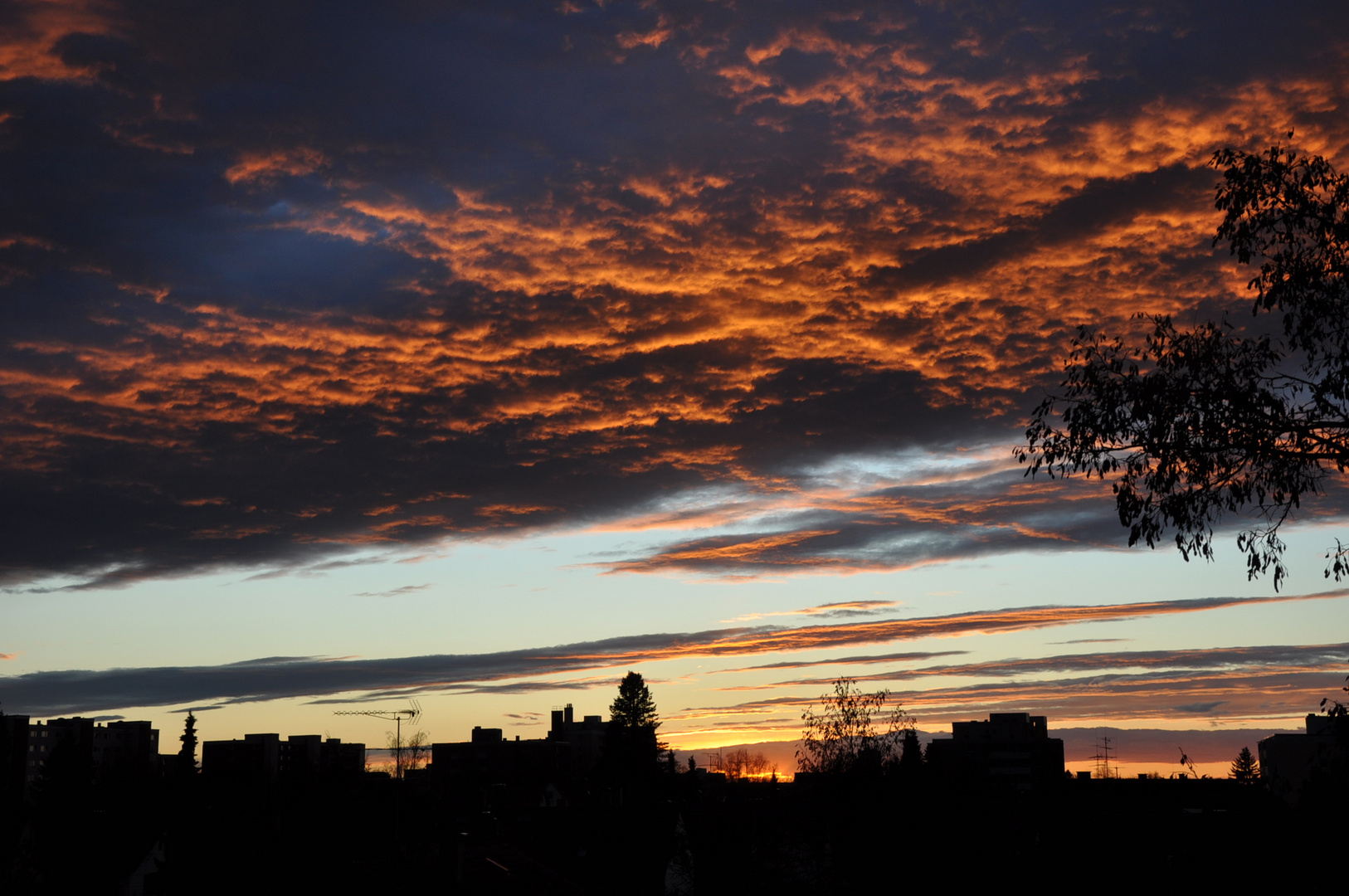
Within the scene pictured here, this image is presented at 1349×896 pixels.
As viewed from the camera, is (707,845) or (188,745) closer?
(707,845)

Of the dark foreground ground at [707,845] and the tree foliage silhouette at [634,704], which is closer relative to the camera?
the dark foreground ground at [707,845]

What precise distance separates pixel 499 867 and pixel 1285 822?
1100 inches

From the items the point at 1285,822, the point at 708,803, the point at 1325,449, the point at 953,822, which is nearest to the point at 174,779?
the point at 708,803

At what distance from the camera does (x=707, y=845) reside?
41.3 m

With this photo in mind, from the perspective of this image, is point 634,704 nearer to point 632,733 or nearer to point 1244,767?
point 632,733

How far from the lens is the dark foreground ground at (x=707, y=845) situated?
126 feet

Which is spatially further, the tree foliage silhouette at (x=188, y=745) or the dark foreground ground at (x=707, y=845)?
the tree foliage silhouette at (x=188, y=745)

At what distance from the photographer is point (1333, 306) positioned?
51.8ft

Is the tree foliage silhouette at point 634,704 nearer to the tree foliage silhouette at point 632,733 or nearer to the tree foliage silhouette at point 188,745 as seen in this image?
the tree foliage silhouette at point 632,733

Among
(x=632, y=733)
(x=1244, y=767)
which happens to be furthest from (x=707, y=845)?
(x=1244, y=767)

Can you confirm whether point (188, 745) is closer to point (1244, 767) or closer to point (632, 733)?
point (632, 733)

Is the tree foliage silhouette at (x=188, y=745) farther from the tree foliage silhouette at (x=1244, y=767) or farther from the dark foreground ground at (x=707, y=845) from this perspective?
the tree foliage silhouette at (x=1244, y=767)

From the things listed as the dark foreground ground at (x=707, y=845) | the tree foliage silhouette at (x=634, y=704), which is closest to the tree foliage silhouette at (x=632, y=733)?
the tree foliage silhouette at (x=634, y=704)

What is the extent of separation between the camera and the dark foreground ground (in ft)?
126
